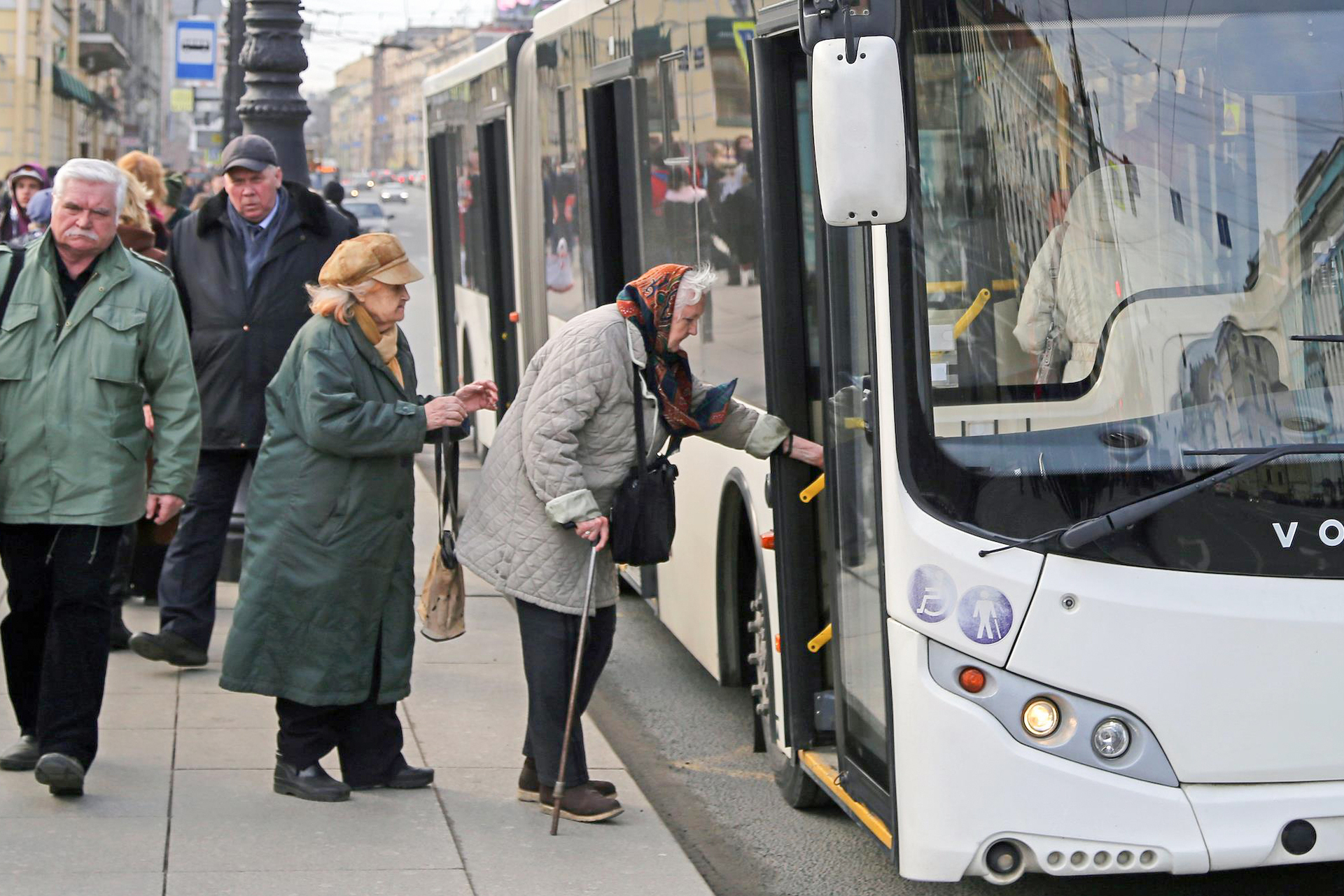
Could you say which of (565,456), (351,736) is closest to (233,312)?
A: (351,736)

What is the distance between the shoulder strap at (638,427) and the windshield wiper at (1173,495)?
151cm

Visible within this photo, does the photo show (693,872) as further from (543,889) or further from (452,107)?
(452,107)

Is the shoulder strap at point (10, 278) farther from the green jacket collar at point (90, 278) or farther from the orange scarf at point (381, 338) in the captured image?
the orange scarf at point (381, 338)

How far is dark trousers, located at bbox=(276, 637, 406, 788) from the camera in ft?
18.7

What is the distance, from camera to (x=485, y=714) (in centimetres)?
696

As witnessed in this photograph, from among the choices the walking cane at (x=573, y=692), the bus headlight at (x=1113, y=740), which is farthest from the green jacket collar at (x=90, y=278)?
the bus headlight at (x=1113, y=740)

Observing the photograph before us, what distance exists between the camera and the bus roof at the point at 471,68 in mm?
11539

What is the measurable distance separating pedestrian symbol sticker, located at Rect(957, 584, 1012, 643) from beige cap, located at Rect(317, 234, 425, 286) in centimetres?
204

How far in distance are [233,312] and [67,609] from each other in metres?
2.18

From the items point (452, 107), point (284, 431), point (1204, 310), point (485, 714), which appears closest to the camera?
point (1204, 310)

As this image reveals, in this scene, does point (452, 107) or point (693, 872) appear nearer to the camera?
point (693, 872)

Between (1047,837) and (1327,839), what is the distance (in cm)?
61

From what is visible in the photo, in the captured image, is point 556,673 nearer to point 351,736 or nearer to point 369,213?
point 351,736

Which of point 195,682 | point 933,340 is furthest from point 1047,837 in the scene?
point 195,682
